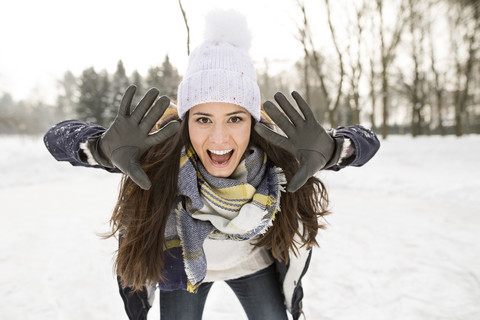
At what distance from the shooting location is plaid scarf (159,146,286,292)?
138cm

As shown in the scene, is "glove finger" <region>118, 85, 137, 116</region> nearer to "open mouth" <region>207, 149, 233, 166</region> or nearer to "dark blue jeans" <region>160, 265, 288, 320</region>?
"open mouth" <region>207, 149, 233, 166</region>

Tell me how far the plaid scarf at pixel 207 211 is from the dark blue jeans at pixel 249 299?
126 mm

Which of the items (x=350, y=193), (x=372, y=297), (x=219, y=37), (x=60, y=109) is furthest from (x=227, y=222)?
(x=60, y=109)

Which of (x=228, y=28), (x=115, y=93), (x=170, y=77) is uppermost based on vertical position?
(x=115, y=93)

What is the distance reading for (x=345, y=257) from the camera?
2.98 metres

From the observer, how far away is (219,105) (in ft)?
4.56

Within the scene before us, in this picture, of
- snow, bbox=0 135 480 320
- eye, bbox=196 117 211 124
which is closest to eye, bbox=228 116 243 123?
eye, bbox=196 117 211 124

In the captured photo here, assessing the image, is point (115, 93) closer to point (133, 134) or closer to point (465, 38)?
point (465, 38)

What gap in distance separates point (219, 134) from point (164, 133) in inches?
9.6

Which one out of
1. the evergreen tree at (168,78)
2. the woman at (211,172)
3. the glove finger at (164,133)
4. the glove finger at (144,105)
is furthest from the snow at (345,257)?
the evergreen tree at (168,78)

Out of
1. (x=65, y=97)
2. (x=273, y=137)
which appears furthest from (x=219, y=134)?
(x=65, y=97)

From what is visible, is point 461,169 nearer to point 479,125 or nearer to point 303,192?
point 303,192

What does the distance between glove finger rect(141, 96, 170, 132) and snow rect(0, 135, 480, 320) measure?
115 centimetres

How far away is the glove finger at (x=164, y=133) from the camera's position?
1217 millimetres
